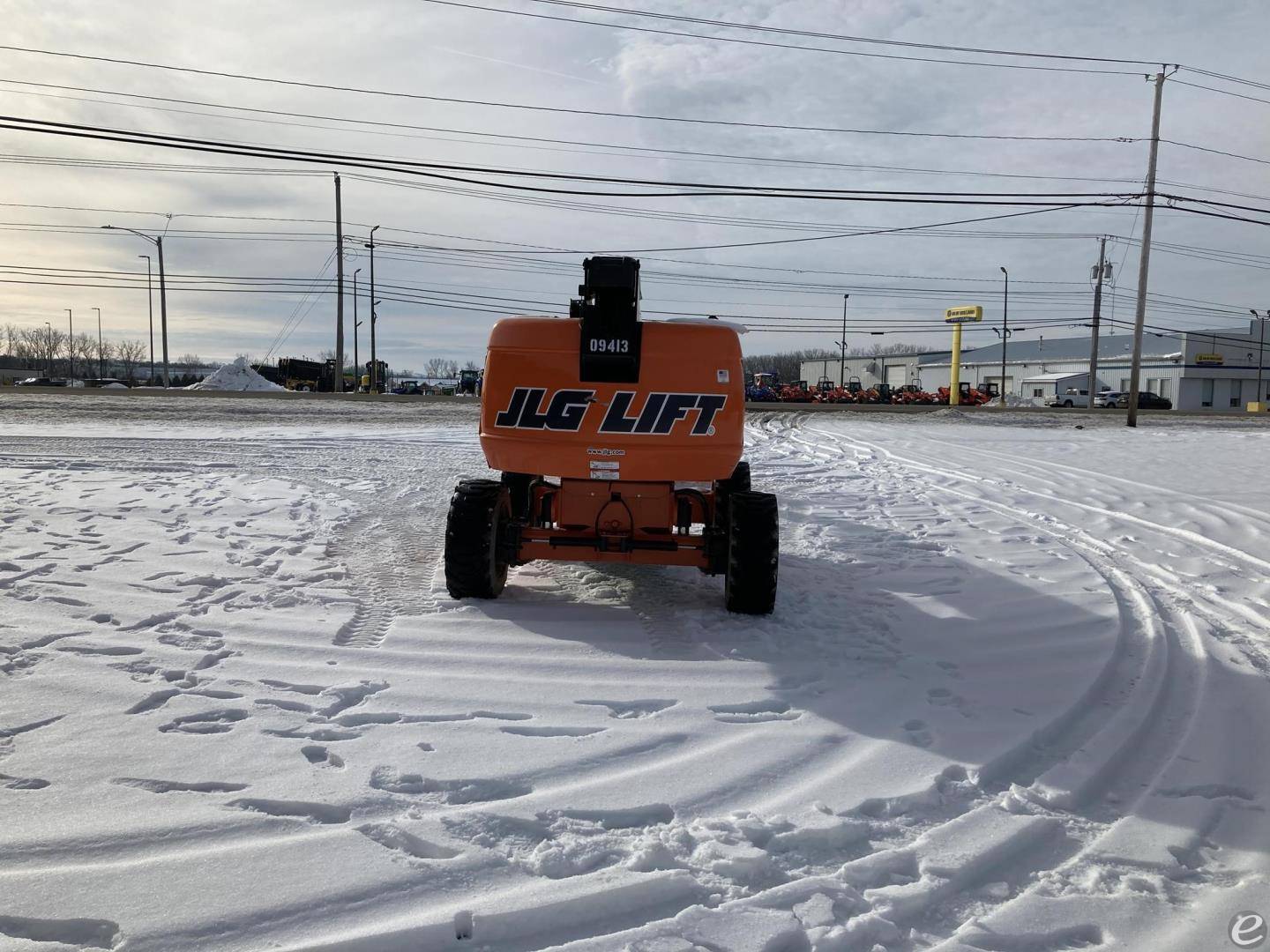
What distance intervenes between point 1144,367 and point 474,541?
9017 centimetres

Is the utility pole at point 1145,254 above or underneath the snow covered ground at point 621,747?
above

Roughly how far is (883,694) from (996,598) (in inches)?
97.9

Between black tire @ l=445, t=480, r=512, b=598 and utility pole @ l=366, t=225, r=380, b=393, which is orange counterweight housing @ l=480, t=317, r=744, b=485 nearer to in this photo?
black tire @ l=445, t=480, r=512, b=598

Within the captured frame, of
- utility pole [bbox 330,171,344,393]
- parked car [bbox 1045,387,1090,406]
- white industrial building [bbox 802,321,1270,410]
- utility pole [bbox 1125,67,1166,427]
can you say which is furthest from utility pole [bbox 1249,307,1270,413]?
utility pole [bbox 330,171,344,393]

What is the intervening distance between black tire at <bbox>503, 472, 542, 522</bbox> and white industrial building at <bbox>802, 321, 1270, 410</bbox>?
6848cm

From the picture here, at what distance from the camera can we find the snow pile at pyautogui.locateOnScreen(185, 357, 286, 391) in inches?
1923

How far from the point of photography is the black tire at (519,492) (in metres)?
7.25

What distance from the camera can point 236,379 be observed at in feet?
164

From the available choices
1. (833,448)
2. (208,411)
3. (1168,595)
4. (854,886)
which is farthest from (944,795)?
(208,411)

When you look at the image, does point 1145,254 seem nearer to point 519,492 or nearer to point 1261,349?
point 519,492

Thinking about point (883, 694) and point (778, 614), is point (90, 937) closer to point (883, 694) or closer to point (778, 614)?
point (883, 694)

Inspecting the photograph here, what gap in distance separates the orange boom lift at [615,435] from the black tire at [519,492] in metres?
1.06

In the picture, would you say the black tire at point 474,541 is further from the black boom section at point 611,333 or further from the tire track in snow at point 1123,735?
the tire track in snow at point 1123,735

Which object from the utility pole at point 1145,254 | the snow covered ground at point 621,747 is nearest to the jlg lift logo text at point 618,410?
the snow covered ground at point 621,747
